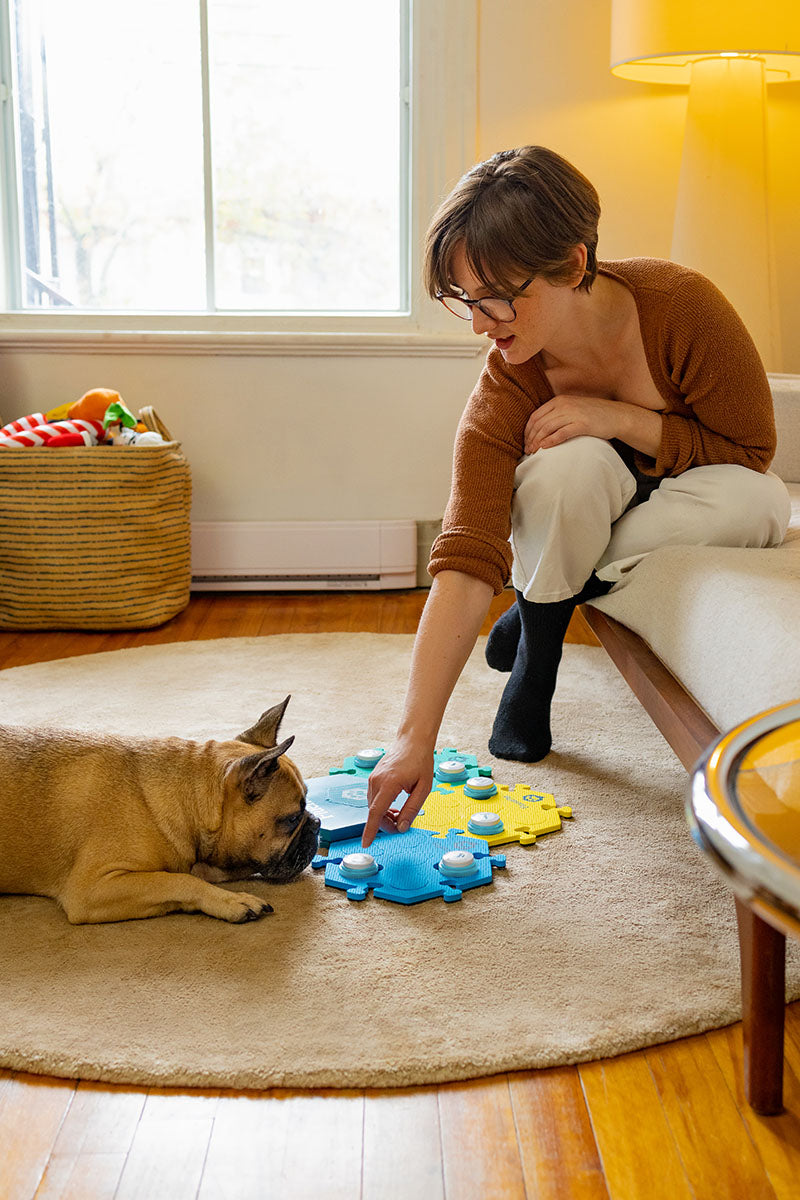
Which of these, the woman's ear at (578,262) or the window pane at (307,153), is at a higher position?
the window pane at (307,153)

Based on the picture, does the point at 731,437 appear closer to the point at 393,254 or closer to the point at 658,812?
the point at 658,812

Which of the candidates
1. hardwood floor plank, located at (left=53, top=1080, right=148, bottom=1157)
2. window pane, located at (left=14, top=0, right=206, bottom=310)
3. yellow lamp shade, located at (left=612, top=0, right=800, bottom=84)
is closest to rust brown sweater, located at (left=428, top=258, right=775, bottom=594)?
hardwood floor plank, located at (left=53, top=1080, right=148, bottom=1157)

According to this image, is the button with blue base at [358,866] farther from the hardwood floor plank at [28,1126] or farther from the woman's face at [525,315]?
the woman's face at [525,315]

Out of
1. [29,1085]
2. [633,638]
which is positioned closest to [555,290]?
[633,638]

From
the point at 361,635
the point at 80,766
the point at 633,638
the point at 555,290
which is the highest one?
the point at 555,290

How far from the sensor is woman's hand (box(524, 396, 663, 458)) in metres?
1.72

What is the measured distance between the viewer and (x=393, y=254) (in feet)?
11.4

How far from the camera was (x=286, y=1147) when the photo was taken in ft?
3.40

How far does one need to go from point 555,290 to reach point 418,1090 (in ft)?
3.44

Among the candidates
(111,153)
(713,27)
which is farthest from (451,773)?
(111,153)

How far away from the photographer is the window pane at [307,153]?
10.9 feet

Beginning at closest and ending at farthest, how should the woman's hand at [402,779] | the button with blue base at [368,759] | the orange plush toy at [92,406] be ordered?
the woman's hand at [402,779] < the button with blue base at [368,759] < the orange plush toy at [92,406]

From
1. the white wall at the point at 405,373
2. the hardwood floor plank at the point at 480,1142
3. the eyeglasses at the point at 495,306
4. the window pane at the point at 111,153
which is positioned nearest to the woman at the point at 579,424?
the eyeglasses at the point at 495,306

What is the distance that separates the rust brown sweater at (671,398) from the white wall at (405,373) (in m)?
1.54
